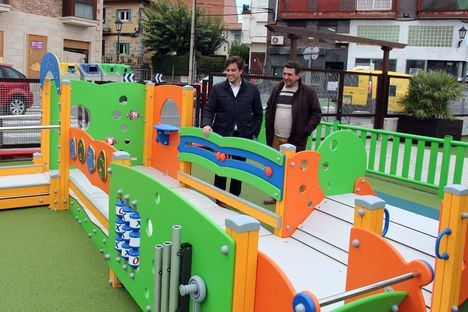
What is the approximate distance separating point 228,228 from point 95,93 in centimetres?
461

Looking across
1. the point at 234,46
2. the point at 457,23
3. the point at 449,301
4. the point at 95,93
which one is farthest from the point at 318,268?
the point at 234,46

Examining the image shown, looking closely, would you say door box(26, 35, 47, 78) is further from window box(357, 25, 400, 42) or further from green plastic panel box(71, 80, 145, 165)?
green plastic panel box(71, 80, 145, 165)

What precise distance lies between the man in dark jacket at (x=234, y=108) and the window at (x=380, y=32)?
27.0 m

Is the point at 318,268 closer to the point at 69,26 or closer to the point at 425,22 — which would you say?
the point at 69,26

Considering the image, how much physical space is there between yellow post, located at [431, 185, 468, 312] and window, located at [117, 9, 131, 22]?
40.3 meters

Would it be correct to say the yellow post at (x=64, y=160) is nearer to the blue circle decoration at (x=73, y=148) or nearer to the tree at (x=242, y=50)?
the blue circle decoration at (x=73, y=148)

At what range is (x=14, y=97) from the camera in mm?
7863

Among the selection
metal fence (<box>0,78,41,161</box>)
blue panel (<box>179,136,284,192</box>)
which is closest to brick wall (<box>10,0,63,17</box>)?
metal fence (<box>0,78,41,161</box>)

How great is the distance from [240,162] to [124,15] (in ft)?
125

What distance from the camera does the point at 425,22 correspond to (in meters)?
28.9

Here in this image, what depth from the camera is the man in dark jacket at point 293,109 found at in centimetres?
516

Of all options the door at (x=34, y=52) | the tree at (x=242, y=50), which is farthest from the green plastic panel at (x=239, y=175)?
the tree at (x=242, y=50)

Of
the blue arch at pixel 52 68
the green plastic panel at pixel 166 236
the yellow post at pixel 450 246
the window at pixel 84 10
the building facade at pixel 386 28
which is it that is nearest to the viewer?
the green plastic panel at pixel 166 236

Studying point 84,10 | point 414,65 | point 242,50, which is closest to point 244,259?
point 84,10
